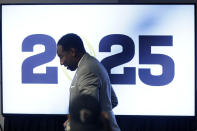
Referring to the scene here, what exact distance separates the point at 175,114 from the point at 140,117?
0.37m

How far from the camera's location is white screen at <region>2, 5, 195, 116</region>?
381 cm

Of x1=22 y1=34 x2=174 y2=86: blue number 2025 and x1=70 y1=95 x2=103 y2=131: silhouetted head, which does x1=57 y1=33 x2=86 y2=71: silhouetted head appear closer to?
x1=70 y1=95 x2=103 y2=131: silhouetted head

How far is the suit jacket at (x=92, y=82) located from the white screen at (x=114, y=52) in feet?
5.30

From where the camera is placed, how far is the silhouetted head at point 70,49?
2.26 meters

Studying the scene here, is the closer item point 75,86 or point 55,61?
point 75,86

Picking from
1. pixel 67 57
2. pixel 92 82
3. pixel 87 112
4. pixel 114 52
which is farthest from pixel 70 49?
pixel 114 52

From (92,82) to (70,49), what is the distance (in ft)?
0.99

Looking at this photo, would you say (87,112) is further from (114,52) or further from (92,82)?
(114,52)

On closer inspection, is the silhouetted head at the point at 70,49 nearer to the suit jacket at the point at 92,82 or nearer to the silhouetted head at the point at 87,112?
the suit jacket at the point at 92,82

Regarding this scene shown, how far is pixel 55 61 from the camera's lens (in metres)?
3.91

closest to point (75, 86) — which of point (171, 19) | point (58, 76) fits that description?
point (58, 76)

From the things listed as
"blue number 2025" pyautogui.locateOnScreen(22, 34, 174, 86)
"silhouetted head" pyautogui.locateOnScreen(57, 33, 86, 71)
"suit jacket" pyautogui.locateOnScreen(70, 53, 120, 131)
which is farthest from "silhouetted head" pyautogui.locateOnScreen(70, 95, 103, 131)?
"blue number 2025" pyautogui.locateOnScreen(22, 34, 174, 86)

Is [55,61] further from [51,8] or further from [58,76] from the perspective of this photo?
[51,8]

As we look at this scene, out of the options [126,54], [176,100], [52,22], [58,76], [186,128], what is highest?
[52,22]
